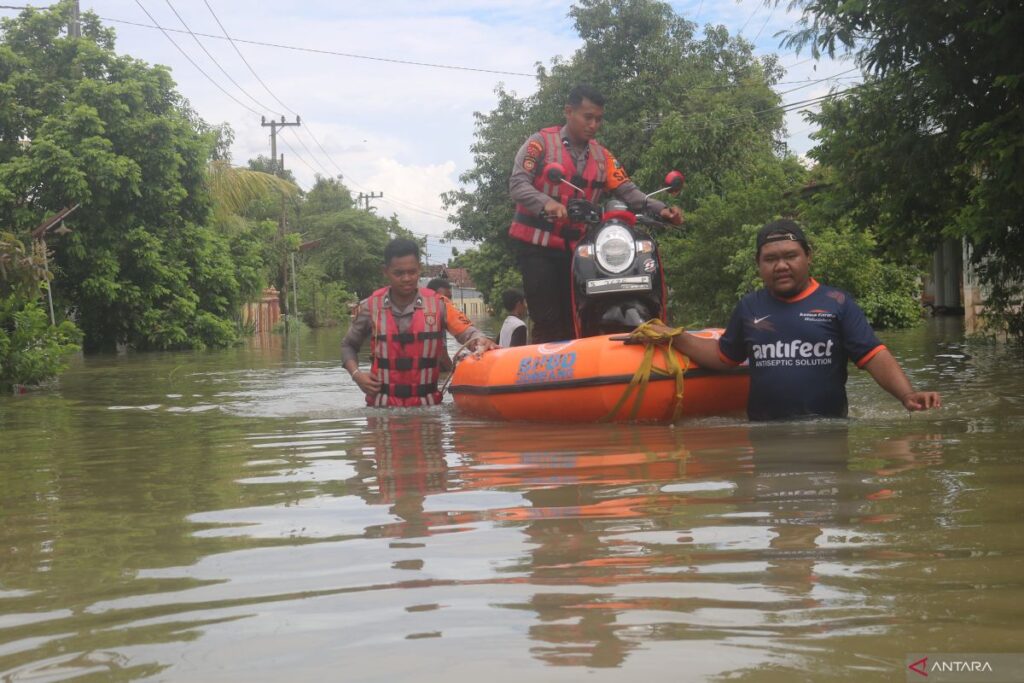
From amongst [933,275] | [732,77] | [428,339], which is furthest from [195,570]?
[732,77]

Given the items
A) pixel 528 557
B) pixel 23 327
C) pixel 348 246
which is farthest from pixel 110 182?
pixel 348 246

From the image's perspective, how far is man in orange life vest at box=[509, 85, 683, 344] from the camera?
281 inches

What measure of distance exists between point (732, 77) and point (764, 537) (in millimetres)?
44661

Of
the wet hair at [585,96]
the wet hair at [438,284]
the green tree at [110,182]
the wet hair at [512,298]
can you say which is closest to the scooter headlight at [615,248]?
the wet hair at [585,96]

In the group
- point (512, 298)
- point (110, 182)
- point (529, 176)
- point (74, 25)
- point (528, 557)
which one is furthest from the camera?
point (74, 25)

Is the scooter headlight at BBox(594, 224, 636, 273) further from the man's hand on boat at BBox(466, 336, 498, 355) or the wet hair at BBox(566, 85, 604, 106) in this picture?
the man's hand on boat at BBox(466, 336, 498, 355)

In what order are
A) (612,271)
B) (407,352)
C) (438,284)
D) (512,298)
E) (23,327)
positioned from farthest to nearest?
(438,284), (23,327), (512,298), (407,352), (612,271)

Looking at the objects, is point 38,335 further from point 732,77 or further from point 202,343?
point 732,77

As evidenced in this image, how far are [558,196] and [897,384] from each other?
274 centimetres

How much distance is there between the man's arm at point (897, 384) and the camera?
16.6ft

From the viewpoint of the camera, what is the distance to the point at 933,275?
1181 inches

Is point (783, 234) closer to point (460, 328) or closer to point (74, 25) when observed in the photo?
point (460, 328)

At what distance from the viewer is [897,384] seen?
207 inches

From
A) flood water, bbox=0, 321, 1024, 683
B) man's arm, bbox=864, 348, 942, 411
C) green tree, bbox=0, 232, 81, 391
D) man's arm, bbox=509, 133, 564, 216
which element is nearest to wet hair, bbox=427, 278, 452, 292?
green tree, bbox=0, 232, 81, 391
